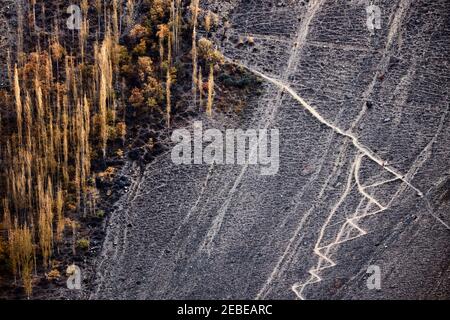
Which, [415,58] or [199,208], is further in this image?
[415,58]

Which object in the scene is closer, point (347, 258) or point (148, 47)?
point (347, 258)

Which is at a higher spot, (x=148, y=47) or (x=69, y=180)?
(x=148, y=47)

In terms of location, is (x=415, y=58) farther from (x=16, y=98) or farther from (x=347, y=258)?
(x=16, y=98)

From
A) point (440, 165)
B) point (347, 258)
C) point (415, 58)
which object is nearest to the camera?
point (347, 258)

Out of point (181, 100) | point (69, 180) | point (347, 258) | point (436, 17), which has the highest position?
point (436, 17)

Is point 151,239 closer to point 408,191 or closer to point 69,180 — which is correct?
point 69,180

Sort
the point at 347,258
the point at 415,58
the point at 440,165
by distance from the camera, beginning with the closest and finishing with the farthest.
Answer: the point at 347,258 < the point at 440,165 < the point at 415,58

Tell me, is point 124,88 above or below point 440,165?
above

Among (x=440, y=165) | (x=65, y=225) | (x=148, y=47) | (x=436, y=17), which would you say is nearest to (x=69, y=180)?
(x=65, y=225)

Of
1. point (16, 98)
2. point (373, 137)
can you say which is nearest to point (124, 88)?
point (16, 98)
